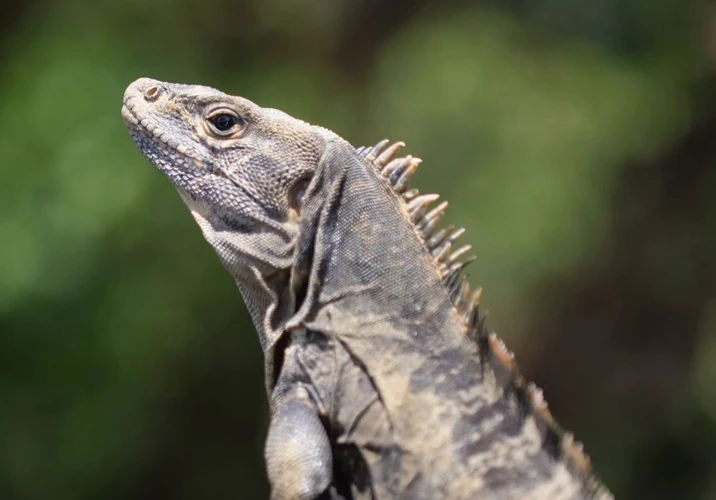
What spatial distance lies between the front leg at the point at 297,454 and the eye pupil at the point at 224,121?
690 millimetres

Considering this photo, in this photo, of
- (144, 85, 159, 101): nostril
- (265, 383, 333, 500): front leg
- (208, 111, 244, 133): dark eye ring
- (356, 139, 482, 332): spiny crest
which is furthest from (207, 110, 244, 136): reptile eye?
(265, 383, 333, 500): front leg

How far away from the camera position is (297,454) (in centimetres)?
171

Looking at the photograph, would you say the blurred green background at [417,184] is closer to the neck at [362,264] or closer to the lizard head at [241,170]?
the lizard head at [241,170]

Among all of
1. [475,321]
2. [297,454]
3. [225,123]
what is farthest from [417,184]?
[297,454]

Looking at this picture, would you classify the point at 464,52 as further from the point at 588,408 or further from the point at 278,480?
the point at 278,480

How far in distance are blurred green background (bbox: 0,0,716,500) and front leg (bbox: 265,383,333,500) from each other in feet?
8.78

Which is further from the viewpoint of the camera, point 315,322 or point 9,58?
point 9,58

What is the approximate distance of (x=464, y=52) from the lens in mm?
4777

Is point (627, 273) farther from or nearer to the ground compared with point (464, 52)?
nearer to the ground

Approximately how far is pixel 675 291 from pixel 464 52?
1.98 meters

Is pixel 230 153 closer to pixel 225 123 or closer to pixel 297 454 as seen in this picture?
pixel 225 123

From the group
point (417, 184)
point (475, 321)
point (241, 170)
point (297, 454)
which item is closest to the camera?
point (297, 454)

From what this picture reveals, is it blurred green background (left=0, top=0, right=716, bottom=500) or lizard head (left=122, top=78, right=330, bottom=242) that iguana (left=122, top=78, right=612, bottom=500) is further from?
blurred green background (left=0, top=0, right=716, bottom=500)

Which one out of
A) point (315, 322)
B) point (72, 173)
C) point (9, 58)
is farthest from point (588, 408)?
point (9, 58)
